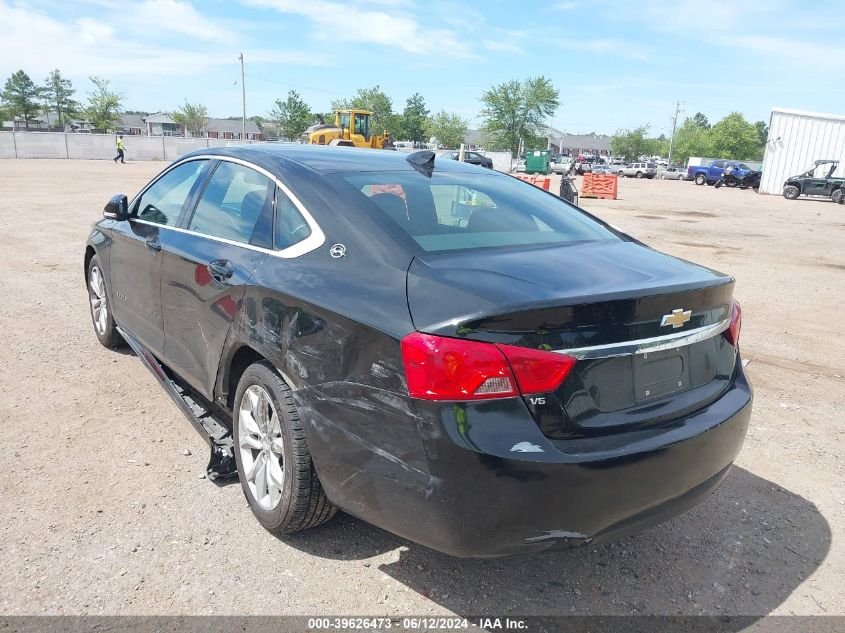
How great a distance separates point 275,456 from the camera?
2.91m

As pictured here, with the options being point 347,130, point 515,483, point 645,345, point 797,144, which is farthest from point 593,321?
point 797,144

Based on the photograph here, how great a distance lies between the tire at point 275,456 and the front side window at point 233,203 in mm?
760

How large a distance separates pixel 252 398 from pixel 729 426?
2.05 metres

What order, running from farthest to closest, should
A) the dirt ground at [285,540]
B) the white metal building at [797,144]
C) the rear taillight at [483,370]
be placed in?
the white metal building at [797,144]
the dirt ground at [285,540]
the rear taillight at [483,370]

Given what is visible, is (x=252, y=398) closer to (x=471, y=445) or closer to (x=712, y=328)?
(x=471, y=445)

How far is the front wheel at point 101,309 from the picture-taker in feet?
17.0

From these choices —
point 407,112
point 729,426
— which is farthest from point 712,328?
point 407,112

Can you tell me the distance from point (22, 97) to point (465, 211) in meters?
129

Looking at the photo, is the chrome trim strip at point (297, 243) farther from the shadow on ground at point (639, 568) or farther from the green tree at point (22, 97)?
the green tree at point (22, 97)

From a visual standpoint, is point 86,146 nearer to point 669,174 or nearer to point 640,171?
point 640,171

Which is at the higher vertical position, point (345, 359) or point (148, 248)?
point (148, 248)

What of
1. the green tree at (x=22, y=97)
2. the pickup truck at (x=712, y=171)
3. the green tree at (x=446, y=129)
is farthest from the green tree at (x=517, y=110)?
the green tree at (x=22, y=97)

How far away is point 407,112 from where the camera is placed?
350 ft

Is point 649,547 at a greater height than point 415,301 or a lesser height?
lesser
